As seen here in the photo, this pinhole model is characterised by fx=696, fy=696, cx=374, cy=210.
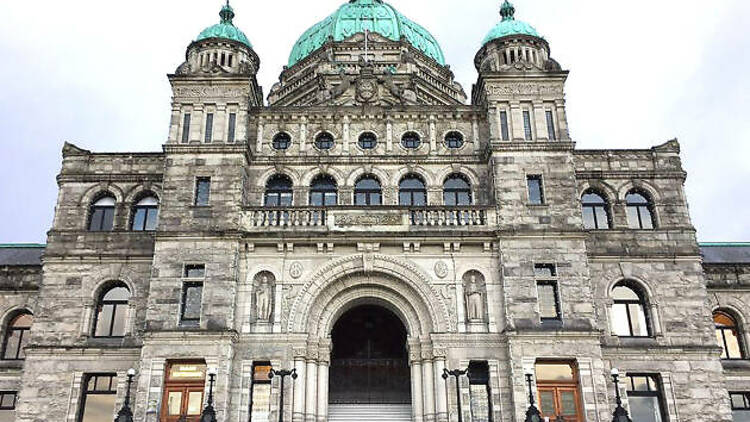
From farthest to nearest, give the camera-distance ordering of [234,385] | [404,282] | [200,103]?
[200,103] < [404,282] < [234,385]

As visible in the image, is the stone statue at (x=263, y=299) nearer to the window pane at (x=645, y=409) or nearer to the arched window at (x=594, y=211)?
the arched window at (x=594, y=211)

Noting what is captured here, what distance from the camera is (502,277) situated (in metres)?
26.9

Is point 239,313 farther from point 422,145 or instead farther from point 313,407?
point 422,145

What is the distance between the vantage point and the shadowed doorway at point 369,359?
31234mm

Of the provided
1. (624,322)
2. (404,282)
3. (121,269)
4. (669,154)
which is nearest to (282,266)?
(404,282)

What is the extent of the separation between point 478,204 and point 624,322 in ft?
25.1

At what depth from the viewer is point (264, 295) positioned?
27141 mm

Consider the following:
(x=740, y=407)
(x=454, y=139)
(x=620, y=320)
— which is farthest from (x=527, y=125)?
(x=740, y=407)

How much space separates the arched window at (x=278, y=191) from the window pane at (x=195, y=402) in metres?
8.32

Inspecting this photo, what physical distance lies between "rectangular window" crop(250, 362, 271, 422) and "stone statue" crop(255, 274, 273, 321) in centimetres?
182

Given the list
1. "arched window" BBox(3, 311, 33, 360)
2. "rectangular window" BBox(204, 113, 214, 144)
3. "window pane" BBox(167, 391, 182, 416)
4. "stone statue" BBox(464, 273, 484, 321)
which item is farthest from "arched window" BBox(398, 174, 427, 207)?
"arched window" BBox(3, 311, 33, 360)

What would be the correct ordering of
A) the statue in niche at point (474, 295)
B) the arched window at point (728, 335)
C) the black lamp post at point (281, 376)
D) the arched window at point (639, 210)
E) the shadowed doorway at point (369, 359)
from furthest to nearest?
the arched window at point (728, 335), the shadowed doorway at point (369, 359), the arched window at point (639, 210), the statue in niche at point (474, 295), the black lamp post at point (281, 376)

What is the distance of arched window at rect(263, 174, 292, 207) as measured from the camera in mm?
29625

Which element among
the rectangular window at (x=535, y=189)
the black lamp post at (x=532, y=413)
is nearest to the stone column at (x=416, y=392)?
the black lamp post at (x=532, y=413)
